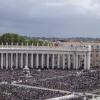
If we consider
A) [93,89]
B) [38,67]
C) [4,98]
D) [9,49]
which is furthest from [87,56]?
[4,98]

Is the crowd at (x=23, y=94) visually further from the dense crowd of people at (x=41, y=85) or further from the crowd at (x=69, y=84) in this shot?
the crowd at (x=69, y=84)

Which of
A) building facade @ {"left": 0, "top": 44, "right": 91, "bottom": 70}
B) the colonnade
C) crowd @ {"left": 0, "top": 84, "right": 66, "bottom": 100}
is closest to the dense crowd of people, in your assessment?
crowd @ {"left": 0, "top": 84, "right": 66, "bottom": 100}

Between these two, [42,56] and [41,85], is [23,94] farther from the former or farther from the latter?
[42,56]

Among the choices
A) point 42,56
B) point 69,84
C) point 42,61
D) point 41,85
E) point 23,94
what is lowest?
point 41,85

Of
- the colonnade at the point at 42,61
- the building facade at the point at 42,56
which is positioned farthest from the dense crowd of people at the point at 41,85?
the building facade at the point at 42,56

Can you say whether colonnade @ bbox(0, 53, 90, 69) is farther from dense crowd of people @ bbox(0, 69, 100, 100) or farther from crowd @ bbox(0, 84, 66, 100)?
crowd @ bbox(0, 84, 66, 100)

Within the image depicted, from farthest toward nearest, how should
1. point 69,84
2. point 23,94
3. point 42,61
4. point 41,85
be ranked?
point 42,61 < point 41,85 < point 69,84 < point 23,94

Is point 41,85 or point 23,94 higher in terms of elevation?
point 23,94

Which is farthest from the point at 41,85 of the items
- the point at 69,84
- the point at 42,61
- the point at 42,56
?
the point at 42,56

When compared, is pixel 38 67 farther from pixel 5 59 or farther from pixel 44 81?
pixel 44 81
